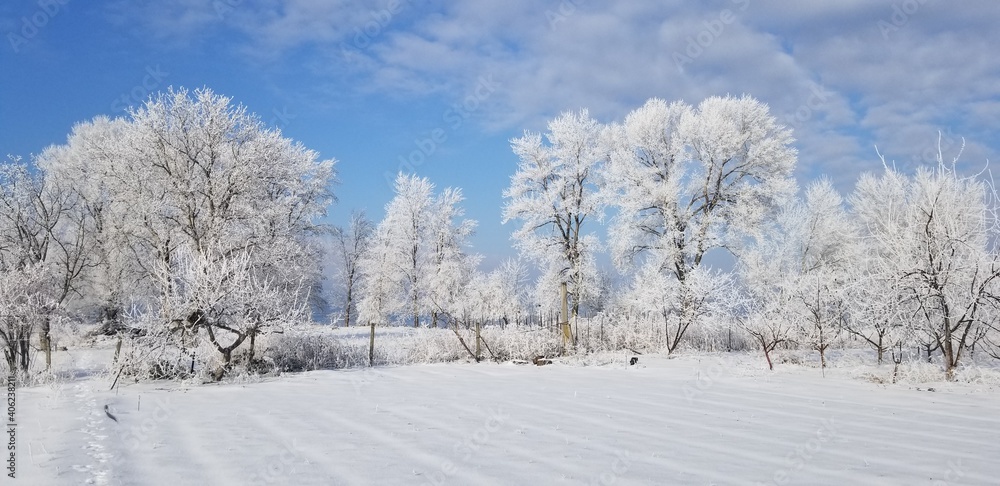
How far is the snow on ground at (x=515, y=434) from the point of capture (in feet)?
15.1

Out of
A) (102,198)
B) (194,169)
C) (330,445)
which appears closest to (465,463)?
(330,445)

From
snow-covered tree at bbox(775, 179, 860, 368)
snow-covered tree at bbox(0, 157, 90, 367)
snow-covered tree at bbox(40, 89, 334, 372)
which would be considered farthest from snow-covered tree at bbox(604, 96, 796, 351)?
snow-covered tree at bbox(0, 157, 90, 367)

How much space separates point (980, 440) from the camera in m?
5.69

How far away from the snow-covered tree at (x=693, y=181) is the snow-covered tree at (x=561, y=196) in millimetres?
1125

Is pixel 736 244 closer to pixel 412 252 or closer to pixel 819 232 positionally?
pixel 819 232

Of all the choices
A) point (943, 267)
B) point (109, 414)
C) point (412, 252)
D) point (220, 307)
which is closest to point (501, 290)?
point (412, 252)

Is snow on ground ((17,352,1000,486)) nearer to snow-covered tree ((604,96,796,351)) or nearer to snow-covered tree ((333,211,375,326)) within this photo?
snow-covered tree ((604,96,796,351))

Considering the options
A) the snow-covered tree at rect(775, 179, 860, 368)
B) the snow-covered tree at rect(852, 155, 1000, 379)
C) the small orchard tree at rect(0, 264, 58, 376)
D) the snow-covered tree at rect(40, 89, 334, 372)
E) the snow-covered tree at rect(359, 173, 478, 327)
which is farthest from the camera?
the snow-covered tree at rect(359, 173, 478, 327)

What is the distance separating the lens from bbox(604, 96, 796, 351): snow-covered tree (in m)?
19.9

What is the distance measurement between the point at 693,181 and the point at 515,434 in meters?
16.8

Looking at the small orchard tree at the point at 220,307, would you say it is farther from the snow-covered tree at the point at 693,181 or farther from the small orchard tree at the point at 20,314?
the snow-covered tree at the point at 693,181

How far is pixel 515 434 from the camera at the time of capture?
20.4 ft

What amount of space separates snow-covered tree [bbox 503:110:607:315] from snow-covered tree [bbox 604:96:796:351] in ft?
3.69

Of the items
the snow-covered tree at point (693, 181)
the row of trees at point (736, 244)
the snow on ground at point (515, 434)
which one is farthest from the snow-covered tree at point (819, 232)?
the snow on ground at point (515, 434)
